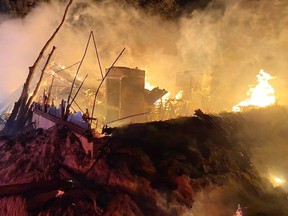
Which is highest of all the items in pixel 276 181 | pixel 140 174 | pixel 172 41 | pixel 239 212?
pixel 172 41

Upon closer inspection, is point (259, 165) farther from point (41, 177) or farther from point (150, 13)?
point (150, 13)

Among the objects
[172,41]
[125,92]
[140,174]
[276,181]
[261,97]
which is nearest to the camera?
[140,174]

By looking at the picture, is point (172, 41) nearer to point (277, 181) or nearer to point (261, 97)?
point (261, 97)

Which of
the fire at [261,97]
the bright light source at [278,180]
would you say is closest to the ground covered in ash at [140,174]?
the bright light source at [278,180]

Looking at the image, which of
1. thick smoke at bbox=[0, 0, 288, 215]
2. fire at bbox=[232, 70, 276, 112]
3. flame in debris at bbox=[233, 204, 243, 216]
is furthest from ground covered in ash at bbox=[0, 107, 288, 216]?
thick smoke at bbox=[0, 0, 288, 215]

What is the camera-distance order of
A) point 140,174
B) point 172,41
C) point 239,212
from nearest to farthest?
point 140,174 → point 239,212 → point 172,41

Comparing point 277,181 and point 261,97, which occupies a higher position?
point 261,97

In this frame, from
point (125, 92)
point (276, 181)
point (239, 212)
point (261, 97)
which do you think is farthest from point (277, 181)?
point (261, 97)

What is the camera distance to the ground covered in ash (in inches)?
191

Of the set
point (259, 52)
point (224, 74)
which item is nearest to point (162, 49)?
point (224, 74)

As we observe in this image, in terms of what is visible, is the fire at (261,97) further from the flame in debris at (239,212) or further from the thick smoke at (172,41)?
the flame in debris at (239,212)

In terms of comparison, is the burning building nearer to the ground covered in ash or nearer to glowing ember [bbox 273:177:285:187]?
the ground covered in ash

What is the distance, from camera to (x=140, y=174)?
5.39m

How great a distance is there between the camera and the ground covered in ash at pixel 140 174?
15.9 ft
